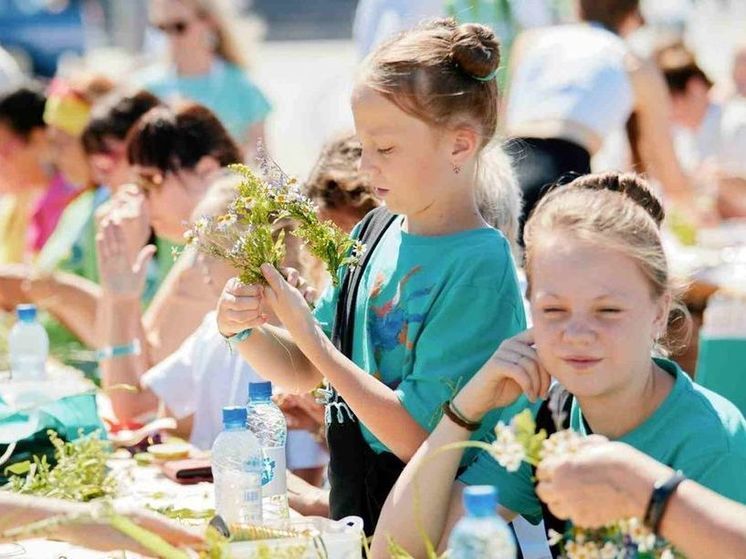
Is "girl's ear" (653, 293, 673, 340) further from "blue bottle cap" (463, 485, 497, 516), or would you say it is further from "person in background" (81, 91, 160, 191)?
"person in background" (81, 91, 160, 191)

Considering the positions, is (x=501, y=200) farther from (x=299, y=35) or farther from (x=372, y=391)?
(x=299, y=35)

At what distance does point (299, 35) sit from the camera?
22000 millimetres

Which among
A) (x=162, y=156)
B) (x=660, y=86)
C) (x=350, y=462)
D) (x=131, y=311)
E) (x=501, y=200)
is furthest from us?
(x=660, y=86)

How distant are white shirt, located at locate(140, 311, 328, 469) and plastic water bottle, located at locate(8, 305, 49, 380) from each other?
1.00 feet

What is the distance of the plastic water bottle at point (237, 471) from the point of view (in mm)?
2559

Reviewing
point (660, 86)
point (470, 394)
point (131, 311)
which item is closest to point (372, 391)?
point (470, 394)

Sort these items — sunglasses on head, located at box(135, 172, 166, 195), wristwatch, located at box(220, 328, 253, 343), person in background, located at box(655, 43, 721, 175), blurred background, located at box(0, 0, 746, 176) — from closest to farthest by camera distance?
wristwatch, located at box(220, 328, 253, 343) < sunglasses on head, located at box(135, 172, 166, 195) < blurred background, located at box(0, 0, 746, 176) < person in background, located at box(655, 43, 721, 175)

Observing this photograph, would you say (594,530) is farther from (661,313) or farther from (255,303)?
(255,303)

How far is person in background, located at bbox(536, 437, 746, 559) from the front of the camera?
1838mm

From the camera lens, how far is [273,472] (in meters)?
2.78

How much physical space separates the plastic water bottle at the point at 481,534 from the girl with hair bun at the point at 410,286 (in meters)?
0.70

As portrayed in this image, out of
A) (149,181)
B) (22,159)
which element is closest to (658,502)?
(149,181)

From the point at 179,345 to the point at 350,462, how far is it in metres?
1.95

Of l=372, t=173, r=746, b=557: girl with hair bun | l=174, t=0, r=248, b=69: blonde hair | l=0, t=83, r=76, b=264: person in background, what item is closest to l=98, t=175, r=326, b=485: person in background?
l=372, t=173, r=746, b=557: girl with hair bun
